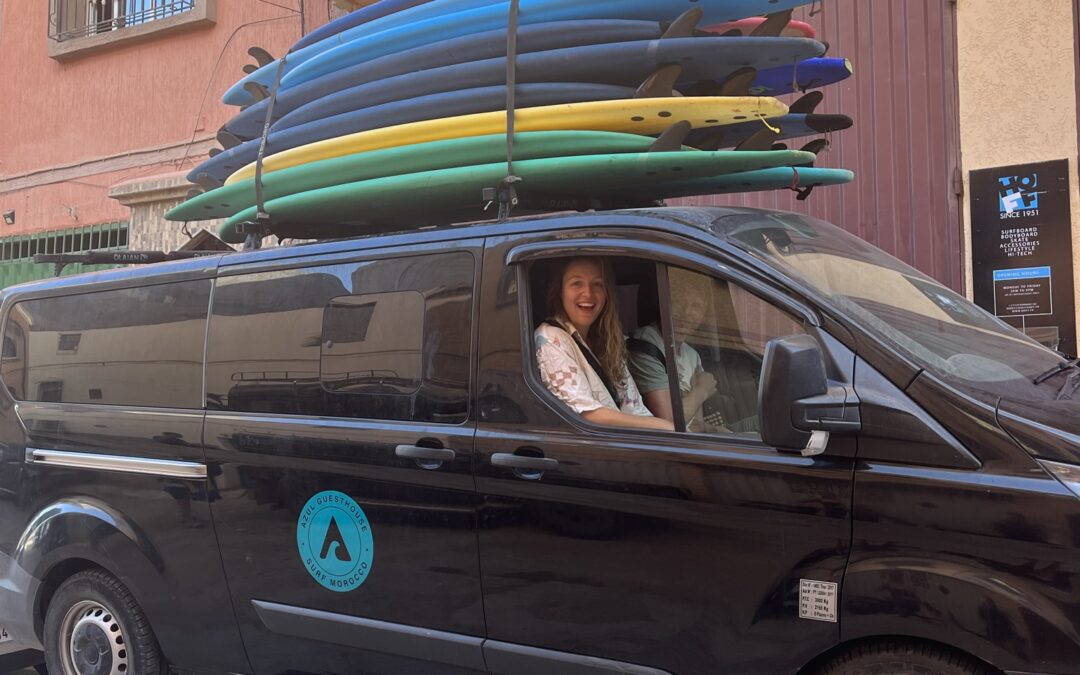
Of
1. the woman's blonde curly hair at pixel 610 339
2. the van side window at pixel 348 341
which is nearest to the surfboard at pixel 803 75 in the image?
the woman's blonde curly hair at pixel 610 339

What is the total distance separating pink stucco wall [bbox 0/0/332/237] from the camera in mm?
11004

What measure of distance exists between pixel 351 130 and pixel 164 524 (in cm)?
177

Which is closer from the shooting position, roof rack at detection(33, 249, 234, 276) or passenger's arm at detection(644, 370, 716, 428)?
passenger's arm at detection(644, 370, 716, 428)

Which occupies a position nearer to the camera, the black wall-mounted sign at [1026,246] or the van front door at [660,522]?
the van front door at [660,522]

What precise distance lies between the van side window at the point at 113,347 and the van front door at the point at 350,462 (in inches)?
7.4

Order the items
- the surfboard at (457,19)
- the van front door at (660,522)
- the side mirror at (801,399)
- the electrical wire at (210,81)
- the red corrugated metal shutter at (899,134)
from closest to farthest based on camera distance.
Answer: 1. the side mirror at (801,399)
2. the van front door at (660,522)
3. the surfboard at (457,19)
4. the red corrugated metal shutter at (899,134)
5. the electrical wire at (210,81)

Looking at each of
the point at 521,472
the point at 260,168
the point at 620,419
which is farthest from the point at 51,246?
the point at 620,419

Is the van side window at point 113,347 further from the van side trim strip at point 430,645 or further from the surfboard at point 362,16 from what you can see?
the surfboard at point 362,16

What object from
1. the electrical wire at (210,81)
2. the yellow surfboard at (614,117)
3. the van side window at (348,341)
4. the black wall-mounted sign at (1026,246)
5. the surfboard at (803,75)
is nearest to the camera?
the van side window at (348,341)

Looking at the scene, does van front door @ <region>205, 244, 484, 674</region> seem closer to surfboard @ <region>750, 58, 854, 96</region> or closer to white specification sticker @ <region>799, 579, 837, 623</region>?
white specification sticker @ <region>799, 579, 837, 623</region>

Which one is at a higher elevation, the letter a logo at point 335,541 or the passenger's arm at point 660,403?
the passenger's arm at point 660,403

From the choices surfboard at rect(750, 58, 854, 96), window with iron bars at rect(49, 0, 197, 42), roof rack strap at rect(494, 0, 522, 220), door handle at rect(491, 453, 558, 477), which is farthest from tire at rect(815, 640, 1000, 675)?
window with iron bars at rect(49, 0, 197, 42)

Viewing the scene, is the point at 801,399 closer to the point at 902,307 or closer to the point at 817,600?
the point at 817,600

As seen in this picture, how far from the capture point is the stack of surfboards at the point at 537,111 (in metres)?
3.37
